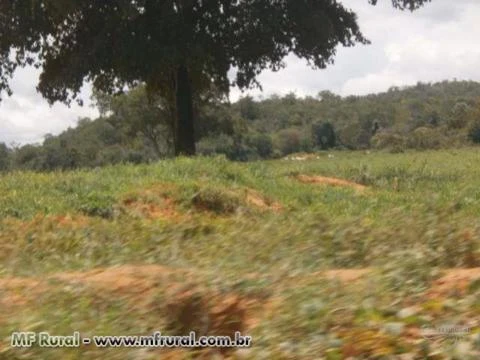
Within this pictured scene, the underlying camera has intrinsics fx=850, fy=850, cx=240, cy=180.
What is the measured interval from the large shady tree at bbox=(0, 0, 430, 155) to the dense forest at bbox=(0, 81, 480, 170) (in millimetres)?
5101

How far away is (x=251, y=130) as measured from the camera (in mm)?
50625

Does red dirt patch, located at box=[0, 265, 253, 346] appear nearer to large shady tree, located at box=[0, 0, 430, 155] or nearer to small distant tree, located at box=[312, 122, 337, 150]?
large shady tree, located at box=[0, 0, 430, 155]

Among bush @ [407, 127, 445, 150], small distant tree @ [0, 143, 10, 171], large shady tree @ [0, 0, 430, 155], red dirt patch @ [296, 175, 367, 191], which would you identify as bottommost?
bush @ [407, 127, 445, 150]

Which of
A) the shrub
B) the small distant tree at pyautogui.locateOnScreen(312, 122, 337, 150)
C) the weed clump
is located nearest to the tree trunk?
the weed clump

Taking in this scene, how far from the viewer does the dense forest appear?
3700 cm

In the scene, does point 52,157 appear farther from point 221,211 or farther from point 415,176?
point 221,211

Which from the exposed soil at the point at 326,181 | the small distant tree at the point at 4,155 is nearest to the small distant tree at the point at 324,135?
the small distant tree at the point at 4,155

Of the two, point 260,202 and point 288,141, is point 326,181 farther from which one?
point 288,141

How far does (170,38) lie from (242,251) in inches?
468

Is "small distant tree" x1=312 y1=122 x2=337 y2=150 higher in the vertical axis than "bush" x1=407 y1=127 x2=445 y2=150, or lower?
higher

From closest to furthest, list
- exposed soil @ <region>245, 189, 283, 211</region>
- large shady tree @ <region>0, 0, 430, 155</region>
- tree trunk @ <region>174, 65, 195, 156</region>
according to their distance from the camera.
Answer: exposed soil @ <region>245, 189, 283, 211</region>
large shady tree @ <region>0, 0, 430, 155</region>
tree trunk @ <region>174, 65, 195, 156</region>

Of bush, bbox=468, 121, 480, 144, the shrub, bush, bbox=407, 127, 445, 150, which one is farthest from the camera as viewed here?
the shrub

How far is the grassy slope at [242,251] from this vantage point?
4180mm

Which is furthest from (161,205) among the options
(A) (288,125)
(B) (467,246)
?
(A) (288,125)
